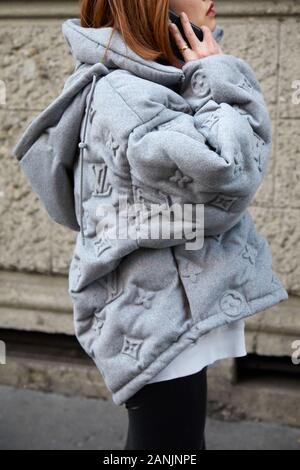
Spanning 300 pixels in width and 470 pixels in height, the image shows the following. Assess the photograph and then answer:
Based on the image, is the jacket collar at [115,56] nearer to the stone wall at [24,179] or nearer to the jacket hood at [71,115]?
the jacket hood at [71,115]

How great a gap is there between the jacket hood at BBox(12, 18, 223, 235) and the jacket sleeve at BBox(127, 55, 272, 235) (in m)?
0.11

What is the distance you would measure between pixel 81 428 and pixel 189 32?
2151 millimetres

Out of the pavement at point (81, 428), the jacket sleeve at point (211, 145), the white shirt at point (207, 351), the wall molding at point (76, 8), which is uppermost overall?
the wall molding at point (76, 8)

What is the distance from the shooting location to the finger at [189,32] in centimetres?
186

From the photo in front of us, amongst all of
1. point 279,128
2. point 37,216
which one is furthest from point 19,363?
point 279,128

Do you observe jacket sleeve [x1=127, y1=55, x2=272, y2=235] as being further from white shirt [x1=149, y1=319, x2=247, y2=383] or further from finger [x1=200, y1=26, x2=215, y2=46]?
white shirt [x1=149, y1=319, x2=247, y2=383]

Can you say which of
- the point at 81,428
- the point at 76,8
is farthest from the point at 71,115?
the point at 81,428

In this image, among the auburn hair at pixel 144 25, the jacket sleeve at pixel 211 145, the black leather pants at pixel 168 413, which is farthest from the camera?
the black leather pants at pixel 168 413

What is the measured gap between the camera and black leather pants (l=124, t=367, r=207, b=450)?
75.8 inches

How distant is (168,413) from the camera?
1.94 meters

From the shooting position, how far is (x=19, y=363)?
3.74 meters

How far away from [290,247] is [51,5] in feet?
5.38

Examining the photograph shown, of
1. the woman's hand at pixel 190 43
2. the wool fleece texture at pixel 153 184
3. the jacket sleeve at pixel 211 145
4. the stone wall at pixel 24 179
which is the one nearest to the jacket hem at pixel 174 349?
the wool fleece texture at pixel 153 184

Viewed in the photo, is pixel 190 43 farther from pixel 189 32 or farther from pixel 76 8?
pixel 76 8
